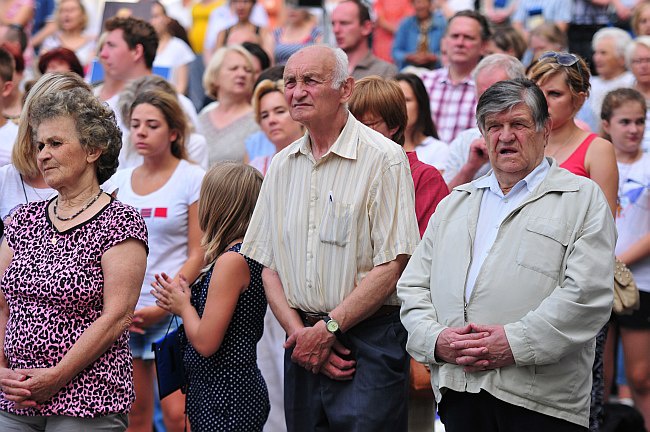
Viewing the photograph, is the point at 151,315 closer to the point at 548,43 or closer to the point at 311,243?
the point at 311,243

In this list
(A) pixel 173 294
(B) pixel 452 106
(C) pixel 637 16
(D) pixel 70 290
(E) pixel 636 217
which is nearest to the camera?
(D) pixel 70 290

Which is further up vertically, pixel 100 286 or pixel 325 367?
pixel 100 286

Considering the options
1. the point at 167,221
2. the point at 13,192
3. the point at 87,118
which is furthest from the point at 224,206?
the point at 13,192

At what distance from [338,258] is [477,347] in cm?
81

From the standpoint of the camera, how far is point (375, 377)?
4762 millimetres

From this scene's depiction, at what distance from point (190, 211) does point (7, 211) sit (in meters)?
1.00

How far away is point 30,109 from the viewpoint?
16.0 feet

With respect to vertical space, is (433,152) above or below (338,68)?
below

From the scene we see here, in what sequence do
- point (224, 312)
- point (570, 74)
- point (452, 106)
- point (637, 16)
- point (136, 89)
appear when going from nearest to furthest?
1. point (224, 312)
2. point (570, 74)
3. point (136, 89)
4. point (452, 106)
5. point (637, 16)

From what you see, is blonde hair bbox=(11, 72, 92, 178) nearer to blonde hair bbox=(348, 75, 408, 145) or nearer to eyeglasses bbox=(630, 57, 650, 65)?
blonde hair bbox=(348, 75, 408, 145)

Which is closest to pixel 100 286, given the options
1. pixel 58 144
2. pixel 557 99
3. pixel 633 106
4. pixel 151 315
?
pixel 58 144

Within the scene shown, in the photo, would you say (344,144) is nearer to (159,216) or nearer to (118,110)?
(159,216)

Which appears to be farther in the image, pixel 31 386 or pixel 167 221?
pixel 167 221

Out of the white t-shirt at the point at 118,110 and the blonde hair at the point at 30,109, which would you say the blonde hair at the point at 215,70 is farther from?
the blonde hair at the point at 30,109
